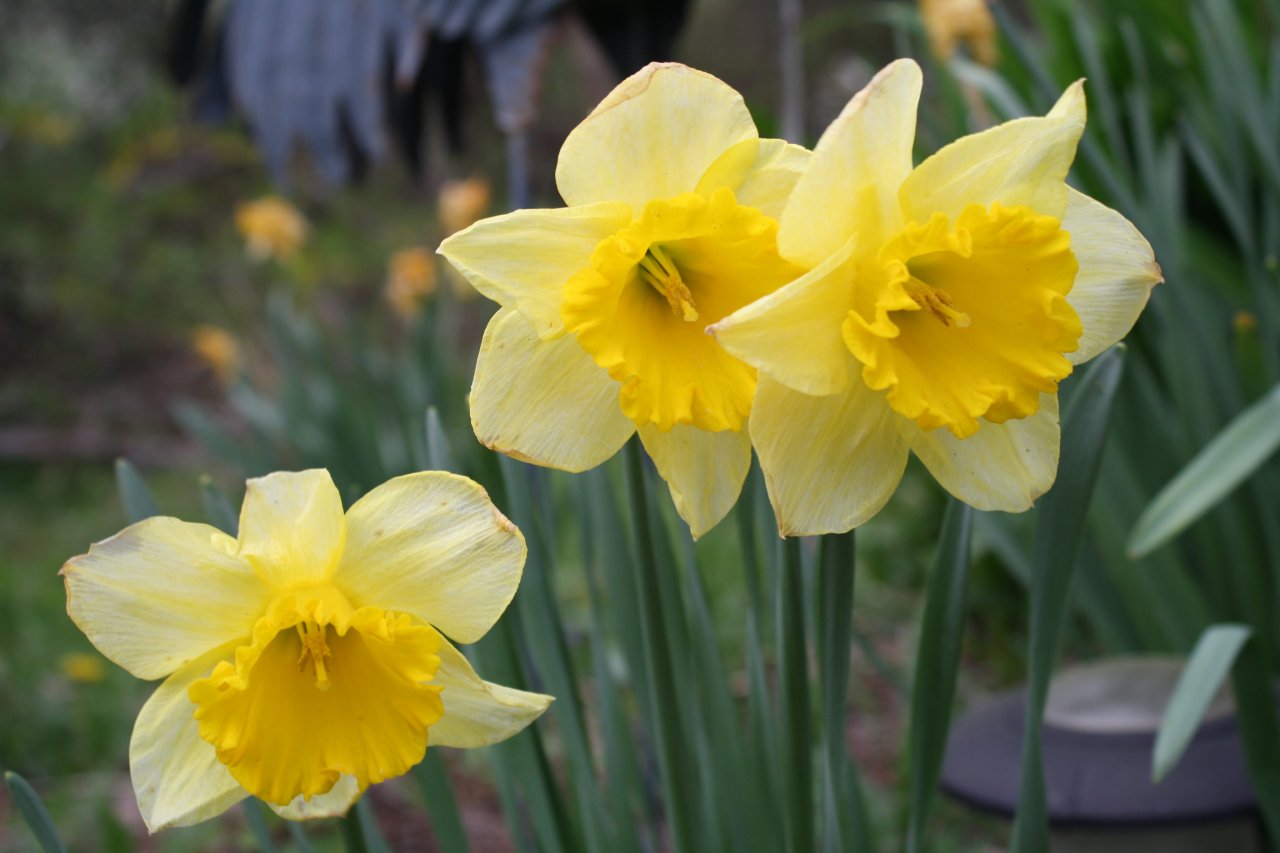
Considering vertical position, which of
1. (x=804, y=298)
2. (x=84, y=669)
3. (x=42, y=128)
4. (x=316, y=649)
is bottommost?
(x=84, y=669)

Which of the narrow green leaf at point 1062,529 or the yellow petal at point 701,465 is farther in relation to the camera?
Result: the narrow green leaf at point 1062,529

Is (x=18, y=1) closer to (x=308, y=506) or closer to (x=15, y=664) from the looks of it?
(x=15, y=664)

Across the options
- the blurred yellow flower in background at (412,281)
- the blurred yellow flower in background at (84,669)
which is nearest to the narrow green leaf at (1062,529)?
the blurred yellow flower in background at (84,669)

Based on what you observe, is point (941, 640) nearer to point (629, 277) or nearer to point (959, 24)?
point (629, 277)

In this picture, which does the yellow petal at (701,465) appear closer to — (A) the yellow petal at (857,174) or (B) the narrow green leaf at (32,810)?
(A) the yellow petal at (857,174)

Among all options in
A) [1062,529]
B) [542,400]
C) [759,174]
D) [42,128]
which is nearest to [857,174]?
[759,174]
